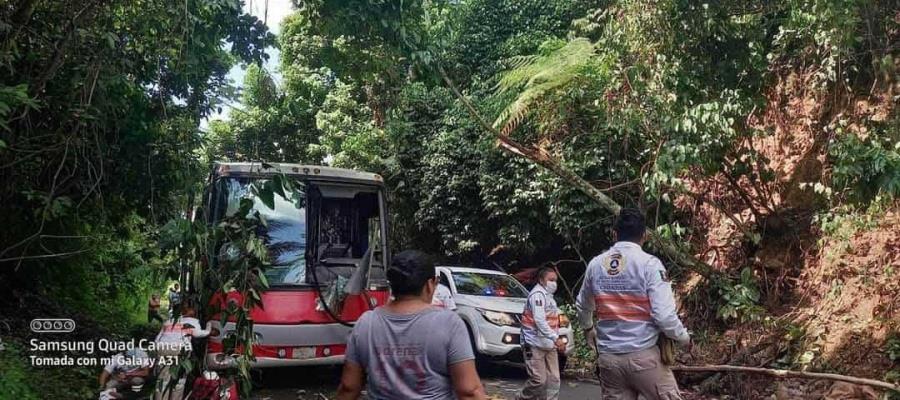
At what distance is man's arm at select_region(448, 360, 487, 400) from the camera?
8.93 ft

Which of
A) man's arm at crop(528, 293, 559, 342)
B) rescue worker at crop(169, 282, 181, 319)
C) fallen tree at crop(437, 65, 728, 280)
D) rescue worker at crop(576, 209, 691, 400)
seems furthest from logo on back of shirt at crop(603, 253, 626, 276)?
fallen tree at crop(437, 65, 728, 280)

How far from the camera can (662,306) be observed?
12.7 ft

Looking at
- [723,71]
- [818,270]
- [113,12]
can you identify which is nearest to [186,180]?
[113,12]

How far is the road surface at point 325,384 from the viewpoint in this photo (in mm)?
8164

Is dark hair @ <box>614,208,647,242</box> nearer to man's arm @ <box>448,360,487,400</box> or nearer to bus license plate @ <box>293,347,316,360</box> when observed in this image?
man's arm @ <box>448,360,487,400</box>

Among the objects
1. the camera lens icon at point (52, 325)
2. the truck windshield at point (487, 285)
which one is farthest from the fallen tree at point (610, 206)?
the camera lens icon at point (52, 325)

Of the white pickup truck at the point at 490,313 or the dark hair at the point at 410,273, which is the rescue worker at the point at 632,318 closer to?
the dark hair at the point at 410,273

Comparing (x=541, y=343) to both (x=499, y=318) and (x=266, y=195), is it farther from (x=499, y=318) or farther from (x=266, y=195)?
(x=266, y=195)

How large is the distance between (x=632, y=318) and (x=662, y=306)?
0.70 feet

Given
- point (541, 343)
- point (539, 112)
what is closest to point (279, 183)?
point (541, 343)

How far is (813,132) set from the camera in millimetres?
9266

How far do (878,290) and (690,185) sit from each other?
3.04m

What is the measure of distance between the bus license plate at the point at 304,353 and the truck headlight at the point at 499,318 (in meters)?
2.53

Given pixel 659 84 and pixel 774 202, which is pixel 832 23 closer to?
pixel 659 84
